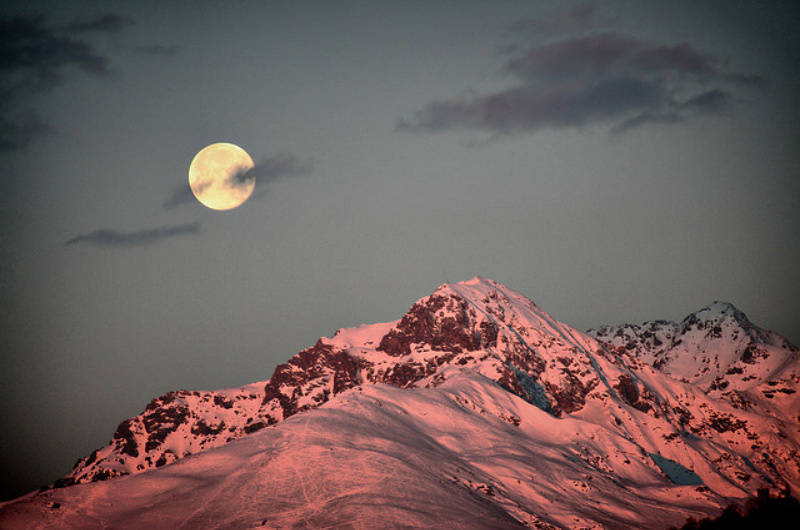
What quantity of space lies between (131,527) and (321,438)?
149 feet

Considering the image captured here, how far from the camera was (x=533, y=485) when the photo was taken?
15475 cm

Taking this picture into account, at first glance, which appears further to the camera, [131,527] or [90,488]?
[90,488]

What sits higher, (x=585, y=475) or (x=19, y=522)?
(x=19, y=522)

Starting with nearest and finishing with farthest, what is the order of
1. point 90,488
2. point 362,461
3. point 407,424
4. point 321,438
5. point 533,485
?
point 90,488
point 362,461
point 321,438
point 533,485
point 407,424

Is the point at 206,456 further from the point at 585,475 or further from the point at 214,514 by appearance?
the point at 585,475

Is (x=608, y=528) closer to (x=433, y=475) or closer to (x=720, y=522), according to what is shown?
(x=433, y=475)

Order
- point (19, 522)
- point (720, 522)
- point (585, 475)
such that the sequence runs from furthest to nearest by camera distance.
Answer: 1. point (585, 475)
2. point (19, 522)
3. point (720, 522)

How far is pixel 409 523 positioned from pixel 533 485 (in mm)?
68299

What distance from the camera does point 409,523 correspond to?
95062 mm

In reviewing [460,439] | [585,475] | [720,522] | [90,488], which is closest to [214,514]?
[90,488]

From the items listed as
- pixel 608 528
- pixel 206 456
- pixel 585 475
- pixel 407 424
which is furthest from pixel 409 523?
pixel 585 475

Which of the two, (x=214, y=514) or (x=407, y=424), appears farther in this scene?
(x=407, y=424)

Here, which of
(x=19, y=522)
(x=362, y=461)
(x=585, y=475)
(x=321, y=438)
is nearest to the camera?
(x=19, y=522)

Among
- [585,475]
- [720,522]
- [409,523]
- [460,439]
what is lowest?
[585,475]
